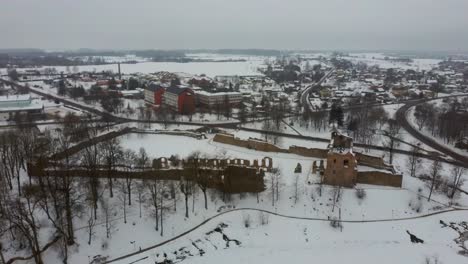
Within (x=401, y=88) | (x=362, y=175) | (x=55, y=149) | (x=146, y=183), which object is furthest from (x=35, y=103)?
(x=401, y=88)

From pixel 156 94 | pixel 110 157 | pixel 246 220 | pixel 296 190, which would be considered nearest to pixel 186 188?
pixel 246 220

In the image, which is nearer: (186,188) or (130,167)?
(186,188)

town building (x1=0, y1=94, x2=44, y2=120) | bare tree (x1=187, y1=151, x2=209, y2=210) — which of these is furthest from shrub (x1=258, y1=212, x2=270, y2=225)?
town building (x1=0, y1=94, x2=44, y2=120)

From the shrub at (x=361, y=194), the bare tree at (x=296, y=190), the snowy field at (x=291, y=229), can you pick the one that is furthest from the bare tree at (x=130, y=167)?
the shrub at (x=361, y=194)

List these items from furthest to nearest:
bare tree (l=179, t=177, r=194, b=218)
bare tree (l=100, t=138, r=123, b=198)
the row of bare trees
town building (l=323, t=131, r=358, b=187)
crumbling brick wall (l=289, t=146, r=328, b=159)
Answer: the row of bare trees, crumbling brick wall (l=289, t=146, r=328, b=159), town building (l=323, t=131, r=358, b=187), bare tree (l=100, t=138, r=123, b=198), bare tree (l=179, t=177, r=194, b=218)

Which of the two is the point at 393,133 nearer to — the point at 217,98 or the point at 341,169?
the point at 341,169

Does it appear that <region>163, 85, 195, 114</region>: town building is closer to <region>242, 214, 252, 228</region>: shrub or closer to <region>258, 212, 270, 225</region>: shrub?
<region>258, 212, 270, 225</region>: shrub

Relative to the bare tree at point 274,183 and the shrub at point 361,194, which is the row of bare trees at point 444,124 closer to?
the shrub at point 361,194

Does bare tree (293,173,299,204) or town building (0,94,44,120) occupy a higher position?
town building (0,94,44,120)

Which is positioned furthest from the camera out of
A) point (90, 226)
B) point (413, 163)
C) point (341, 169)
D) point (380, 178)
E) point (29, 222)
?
point (413, 163)
